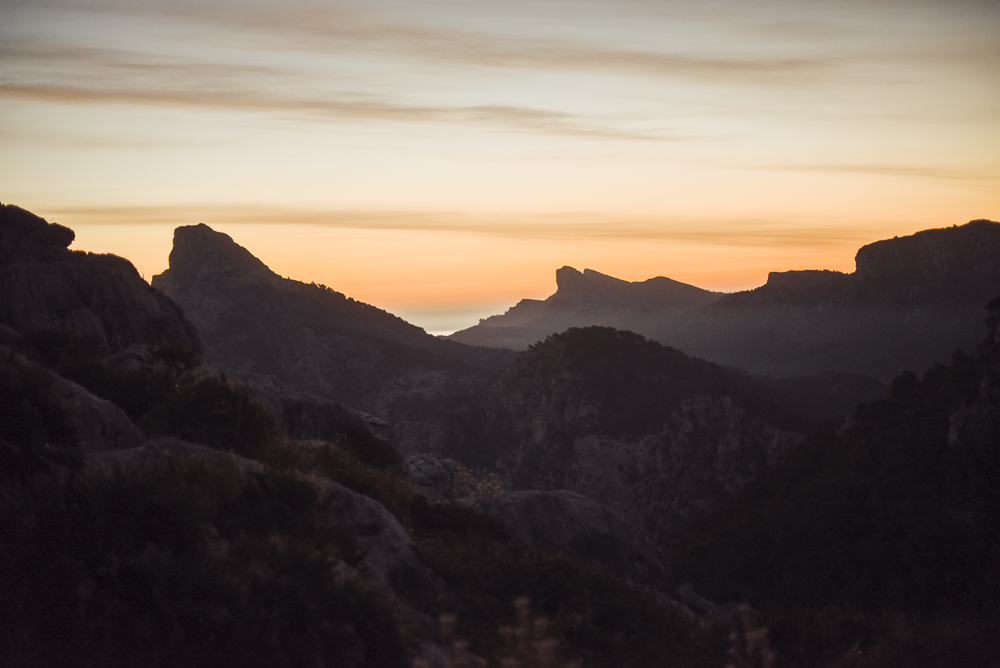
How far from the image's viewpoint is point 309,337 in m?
137

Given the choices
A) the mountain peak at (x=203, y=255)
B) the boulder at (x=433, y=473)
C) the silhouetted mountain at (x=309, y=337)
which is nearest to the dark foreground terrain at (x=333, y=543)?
the boulder at (x=433, y=473)

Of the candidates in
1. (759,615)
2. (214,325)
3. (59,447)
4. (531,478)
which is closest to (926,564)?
(759,615)

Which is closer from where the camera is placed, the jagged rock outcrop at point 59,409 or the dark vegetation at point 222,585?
the dark vegetation at point 222,585

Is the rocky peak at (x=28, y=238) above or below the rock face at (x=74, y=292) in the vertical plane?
above

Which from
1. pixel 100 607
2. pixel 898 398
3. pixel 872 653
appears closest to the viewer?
pixel 100 607

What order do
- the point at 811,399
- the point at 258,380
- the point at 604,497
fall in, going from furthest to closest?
the point at 811,399, the point at 604,497, the point at 258,380

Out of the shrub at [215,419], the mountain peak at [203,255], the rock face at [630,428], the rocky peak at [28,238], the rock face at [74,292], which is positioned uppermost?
the mountain peak at [203,255]

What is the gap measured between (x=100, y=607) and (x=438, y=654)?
3553mm

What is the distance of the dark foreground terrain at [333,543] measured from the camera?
8250mm

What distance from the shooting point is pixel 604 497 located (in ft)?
275

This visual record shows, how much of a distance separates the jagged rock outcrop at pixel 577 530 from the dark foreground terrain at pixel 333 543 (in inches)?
3.1

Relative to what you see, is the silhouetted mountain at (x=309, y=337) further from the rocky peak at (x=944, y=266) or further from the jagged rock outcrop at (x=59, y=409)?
the jagged rock outcrop at (x=59, y=409)

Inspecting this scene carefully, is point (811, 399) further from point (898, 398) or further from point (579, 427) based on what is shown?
point (898, 398)

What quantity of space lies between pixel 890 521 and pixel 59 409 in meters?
35.1
